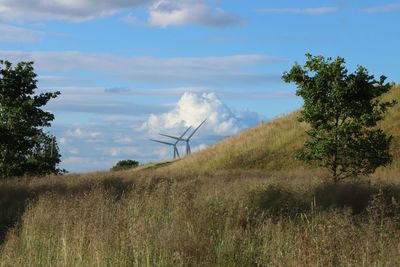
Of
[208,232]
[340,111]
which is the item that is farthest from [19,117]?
[208,232]

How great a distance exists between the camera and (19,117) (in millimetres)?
26406

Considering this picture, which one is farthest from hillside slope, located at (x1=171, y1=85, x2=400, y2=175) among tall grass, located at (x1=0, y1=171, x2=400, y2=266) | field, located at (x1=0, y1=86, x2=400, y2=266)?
tall grass, located at (x1=0, y1=171, x2=400, y2=266)

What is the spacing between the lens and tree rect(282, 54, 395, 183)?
22.3 m

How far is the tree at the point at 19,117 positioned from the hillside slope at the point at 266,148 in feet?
51.9

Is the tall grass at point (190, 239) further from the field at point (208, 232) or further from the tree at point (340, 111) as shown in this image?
the tree at point (340, 111)

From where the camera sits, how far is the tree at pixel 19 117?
26234 mm

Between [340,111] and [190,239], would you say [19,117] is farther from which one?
[190,239]

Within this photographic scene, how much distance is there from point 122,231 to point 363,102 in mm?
17161

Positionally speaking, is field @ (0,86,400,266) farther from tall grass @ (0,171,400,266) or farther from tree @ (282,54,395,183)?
tree @ (282,54,395,183)

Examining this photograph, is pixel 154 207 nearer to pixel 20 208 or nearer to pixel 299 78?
pixel 20 208

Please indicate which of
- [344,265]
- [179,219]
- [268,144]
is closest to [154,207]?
[179,219]

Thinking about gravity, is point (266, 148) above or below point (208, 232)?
above

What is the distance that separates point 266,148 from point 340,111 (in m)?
19.1

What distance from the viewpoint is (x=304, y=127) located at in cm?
4422
